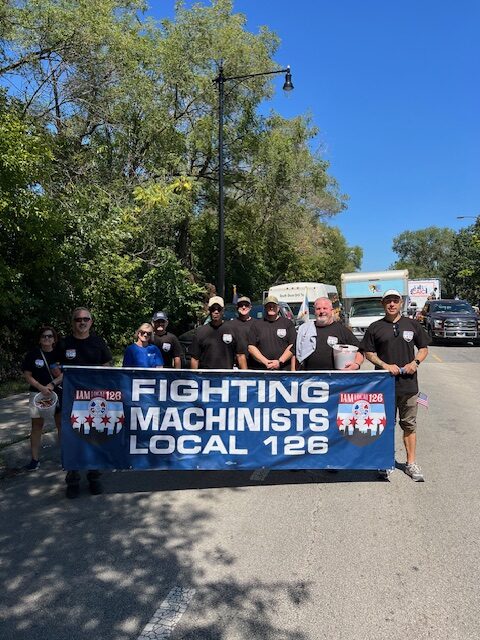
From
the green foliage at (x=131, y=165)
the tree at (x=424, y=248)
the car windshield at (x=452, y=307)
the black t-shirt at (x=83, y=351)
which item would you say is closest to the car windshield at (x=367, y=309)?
the car windshield at (x=452, y=307)

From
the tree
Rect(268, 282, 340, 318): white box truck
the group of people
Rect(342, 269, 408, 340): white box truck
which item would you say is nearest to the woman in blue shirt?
the group of people

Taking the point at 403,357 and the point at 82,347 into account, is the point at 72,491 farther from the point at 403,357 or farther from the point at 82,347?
the point at 403,357

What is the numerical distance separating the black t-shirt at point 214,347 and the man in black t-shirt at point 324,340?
957mm

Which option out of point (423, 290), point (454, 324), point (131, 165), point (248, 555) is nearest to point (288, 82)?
point (131, 165)

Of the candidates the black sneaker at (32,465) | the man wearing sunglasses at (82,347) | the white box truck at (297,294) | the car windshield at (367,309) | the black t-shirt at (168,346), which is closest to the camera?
the man wearing sunglasses at (82,347)

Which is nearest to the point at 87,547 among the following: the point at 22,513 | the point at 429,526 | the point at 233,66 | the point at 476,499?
the point at 22,513

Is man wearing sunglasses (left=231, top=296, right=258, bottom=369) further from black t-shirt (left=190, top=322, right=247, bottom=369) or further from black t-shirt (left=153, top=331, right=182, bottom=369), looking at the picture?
black t-shirt (left=153, top=331, right=182, bottom=369)

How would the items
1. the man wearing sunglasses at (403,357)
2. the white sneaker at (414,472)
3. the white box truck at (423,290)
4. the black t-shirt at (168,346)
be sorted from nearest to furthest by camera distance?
the white sneaker at (414,472), the man wearing sunglasses at (403,357), the black t-shirt at (168,346), the white box truck at (423,290)

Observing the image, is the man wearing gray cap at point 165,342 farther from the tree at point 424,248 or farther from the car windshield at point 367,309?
the tree at point 424,248

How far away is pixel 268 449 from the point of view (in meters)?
5.29

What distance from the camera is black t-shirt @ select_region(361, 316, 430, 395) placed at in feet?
18.3

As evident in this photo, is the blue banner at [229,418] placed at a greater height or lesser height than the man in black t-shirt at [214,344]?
lesser

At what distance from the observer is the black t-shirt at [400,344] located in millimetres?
5590

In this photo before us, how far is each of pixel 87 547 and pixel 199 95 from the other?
17922 mm
